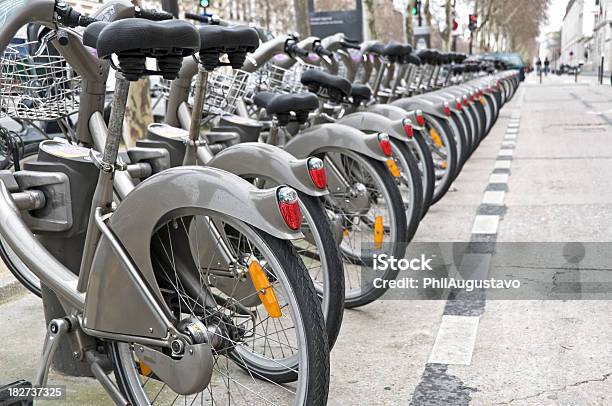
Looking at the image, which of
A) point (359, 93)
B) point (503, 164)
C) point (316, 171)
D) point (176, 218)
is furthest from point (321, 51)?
point (503, 164)

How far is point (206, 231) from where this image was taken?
109 inches

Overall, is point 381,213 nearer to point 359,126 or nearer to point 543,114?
point 359,126

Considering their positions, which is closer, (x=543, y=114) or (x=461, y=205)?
(x=461, y=205)

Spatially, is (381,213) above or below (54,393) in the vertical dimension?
above

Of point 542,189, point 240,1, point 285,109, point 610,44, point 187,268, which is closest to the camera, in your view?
point 187,268

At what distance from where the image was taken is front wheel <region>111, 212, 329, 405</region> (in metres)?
2.31

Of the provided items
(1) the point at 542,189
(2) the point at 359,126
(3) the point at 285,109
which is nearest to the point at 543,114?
(1) the point at 542,189

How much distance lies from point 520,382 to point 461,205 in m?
3.76

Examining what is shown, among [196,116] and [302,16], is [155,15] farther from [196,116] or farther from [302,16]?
[302,16]

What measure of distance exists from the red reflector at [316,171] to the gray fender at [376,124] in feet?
5.66

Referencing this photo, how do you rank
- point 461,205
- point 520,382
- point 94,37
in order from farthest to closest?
1. point 461,205
2. point 520,382
3. point 94,37

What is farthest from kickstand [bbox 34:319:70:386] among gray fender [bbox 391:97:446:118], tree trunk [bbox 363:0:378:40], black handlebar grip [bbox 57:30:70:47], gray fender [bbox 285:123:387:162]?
tree trunk [bbox 363:0:378:40]

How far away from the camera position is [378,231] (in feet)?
13.3

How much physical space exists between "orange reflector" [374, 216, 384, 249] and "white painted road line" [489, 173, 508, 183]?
4.18 metres
